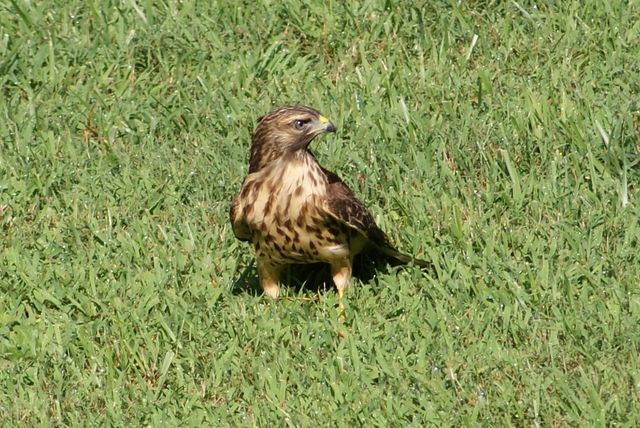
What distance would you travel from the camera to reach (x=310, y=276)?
8891 mm

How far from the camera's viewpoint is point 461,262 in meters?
8.51

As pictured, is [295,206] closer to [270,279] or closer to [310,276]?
[270,279]

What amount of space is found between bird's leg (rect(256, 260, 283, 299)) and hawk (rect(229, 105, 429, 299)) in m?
0.06

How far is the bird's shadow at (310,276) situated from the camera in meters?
8.70

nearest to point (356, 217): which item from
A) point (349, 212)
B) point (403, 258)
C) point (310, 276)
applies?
point (349, 212)

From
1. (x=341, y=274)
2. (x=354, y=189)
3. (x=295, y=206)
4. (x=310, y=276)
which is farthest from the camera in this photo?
(x=354, y=189)

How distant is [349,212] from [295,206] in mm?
284

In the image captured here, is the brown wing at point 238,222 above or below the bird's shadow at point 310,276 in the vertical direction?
above

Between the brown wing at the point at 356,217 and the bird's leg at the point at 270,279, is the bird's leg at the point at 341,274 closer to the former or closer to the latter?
the brown wing at the point at 356,217

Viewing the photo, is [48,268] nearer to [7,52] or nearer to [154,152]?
[154,152]

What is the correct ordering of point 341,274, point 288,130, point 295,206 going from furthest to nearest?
1. point 341,274
2. point 288,130
3. point 295,206

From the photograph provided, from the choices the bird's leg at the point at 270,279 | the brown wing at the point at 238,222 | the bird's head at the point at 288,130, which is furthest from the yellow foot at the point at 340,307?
the bird's head at the point at 288,130

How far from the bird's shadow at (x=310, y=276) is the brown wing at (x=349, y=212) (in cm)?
31

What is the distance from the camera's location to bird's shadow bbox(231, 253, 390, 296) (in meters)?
8.70
